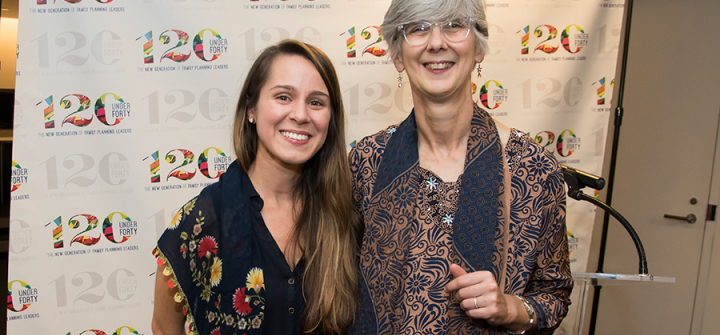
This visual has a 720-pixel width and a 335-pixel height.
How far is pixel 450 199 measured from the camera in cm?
124

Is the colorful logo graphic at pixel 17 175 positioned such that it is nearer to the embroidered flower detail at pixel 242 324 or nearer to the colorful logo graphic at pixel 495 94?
the embroidered flower detail at pixel 242 324

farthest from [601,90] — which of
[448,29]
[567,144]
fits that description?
[448,29]

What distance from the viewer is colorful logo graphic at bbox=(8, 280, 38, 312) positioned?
1.94 metres

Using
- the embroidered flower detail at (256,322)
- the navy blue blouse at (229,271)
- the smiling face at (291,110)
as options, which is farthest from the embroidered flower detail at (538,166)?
the embroidered flower detail at (256,322)

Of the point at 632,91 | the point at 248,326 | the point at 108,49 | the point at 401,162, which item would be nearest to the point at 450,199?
the point at 401,162

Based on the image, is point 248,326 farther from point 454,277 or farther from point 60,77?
point 60,77

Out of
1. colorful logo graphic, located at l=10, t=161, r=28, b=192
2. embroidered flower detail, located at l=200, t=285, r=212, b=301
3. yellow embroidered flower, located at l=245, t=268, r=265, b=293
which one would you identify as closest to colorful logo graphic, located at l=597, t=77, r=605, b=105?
yellow embroidered flower, located at l=245, t=268, r=265, b=293

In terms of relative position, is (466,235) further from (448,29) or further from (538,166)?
(448,29)

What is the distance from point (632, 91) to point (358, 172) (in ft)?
7.91

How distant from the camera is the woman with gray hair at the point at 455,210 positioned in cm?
118

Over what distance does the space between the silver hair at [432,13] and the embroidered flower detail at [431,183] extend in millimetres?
374

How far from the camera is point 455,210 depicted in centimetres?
122

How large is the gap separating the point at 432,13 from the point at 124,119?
1.50 meters

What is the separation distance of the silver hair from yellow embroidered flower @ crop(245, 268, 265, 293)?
2.43 feet
